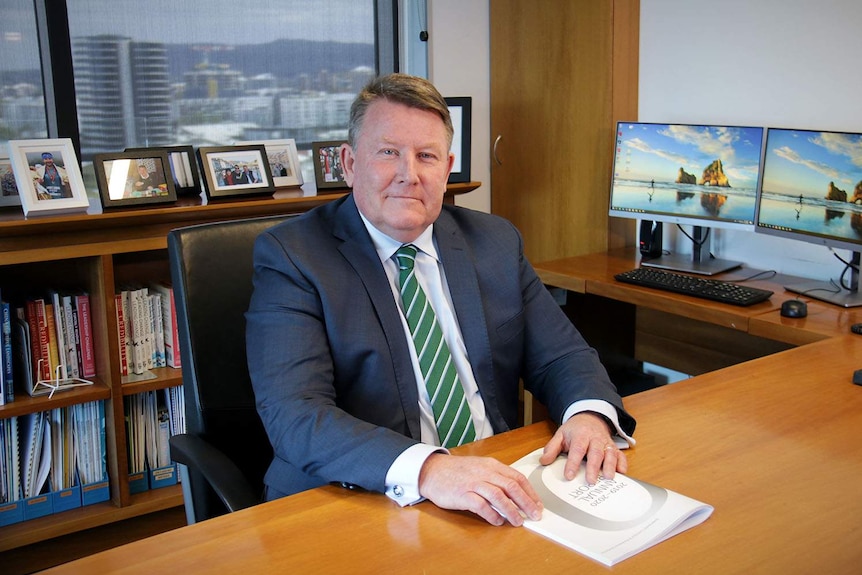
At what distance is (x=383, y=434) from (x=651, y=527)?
42 cm

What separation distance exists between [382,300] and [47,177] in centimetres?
143

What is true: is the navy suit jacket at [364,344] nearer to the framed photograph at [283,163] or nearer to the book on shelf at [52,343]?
the book on shelf at [52,343]

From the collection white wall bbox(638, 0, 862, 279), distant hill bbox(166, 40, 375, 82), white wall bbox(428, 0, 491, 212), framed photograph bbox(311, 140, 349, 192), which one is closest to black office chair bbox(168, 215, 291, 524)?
framed photograph bbox(311, 140, 349, 192)

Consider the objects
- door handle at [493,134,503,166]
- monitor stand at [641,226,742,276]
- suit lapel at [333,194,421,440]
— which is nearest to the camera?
suit lapel at [333,194,421,440]

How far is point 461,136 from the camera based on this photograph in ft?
11.6

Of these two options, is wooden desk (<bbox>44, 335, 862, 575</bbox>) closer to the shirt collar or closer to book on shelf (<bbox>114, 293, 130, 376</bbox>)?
the shirt collar

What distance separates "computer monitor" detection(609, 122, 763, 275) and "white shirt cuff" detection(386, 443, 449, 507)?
1958 millimetres

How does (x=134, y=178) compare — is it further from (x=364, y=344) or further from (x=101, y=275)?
(x=364, y=344)

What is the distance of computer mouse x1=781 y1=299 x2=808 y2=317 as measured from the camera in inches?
96.6

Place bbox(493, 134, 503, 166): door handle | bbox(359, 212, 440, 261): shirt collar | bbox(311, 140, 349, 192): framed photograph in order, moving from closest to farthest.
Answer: bbox(359, 212, 440, 261): shirt collar → bbox(311, 140, 349, 192): framed photograph → bbox(493, 134, 503, 166): door handle

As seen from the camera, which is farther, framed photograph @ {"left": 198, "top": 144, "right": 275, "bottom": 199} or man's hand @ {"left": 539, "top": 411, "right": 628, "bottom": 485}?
framed photograph @ {"left": 198, "top": 144, "right": 275, "bottom": 199}

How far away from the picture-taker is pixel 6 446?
2.66 metres

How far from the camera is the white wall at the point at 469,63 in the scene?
3.83 m

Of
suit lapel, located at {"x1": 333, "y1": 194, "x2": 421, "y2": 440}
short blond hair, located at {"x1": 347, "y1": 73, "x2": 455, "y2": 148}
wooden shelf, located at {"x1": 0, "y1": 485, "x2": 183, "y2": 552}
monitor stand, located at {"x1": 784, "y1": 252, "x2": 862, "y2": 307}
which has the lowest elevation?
wooden shelf, located at {"x1": 0, "y1": 485, "x2": 183, "y2": 552}
